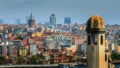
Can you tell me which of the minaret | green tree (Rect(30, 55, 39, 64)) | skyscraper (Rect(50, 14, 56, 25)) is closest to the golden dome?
the minaret

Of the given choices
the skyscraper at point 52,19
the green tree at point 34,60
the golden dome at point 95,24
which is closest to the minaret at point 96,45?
the golden dome at point 95,24

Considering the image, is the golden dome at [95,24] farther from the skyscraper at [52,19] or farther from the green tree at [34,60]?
the skyscraper at [52,19]

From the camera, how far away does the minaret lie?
353 cm

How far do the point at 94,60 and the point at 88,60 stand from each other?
5 cm

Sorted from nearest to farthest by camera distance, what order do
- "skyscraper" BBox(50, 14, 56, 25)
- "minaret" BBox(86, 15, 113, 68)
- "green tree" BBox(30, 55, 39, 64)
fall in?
"minaret" BBox(86, 15, 113, 68) < "green tree" BBox(30, 55, 39, 64) < "skyscraper" BBox(50, 14, 56, 25)

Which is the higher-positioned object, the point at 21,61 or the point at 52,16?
the point at 52,16

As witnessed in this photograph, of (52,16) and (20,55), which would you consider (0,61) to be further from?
(52,16)

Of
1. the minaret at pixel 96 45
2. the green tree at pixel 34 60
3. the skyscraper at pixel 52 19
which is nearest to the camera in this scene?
the minaret at pixel 96 45

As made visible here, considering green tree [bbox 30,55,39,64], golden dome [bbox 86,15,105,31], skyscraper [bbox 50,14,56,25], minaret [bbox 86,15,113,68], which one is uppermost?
skyscraper [bbox 50,14,56,25]

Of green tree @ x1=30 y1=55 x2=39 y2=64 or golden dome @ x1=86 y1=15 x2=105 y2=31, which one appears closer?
golden dome @ x1=86 y1=15 x2=105 y2=31

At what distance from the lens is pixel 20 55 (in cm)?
5372

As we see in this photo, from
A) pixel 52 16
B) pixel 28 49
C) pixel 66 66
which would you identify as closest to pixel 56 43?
pixel 28 49

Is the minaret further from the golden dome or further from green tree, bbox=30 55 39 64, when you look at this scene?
green tree, bbox=30 55 39 64

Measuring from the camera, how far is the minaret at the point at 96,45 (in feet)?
11.6
